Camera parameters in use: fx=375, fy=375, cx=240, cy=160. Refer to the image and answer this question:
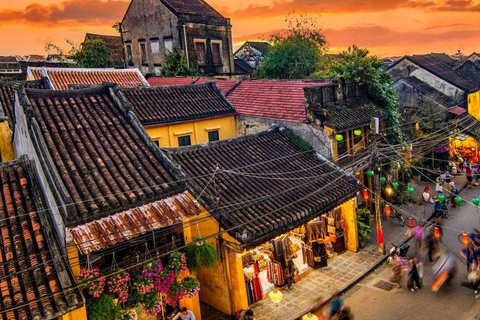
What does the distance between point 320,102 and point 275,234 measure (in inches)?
337

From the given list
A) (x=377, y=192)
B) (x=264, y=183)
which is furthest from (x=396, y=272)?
(x=264, y=183)

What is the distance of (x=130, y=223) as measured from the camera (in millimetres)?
9055

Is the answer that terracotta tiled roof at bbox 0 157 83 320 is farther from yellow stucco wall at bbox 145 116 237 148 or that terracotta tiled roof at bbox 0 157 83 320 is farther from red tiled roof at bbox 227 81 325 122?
red tiled roof at bbox 227 81 325 122

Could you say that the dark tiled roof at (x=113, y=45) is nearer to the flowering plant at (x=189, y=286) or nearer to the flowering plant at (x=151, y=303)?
the flowering plant at (x=189, y=286)

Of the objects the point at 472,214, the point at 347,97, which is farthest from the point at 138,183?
the point at 472,214

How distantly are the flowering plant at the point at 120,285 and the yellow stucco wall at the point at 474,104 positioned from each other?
112 feet

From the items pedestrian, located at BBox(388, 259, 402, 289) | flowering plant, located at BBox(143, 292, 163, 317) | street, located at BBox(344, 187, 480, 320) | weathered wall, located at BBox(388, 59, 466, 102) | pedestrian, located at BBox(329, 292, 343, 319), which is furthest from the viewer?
weathered wall, located at BBox(388, 59, 466, 102)

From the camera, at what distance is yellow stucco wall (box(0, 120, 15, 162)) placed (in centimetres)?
1440

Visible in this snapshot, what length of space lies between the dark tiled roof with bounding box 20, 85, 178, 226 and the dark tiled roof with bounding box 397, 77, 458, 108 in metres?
26.2

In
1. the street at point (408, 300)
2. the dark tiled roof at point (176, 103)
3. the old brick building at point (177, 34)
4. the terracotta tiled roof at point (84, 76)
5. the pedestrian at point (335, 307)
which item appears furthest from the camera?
the old brick building at point (177, 34)

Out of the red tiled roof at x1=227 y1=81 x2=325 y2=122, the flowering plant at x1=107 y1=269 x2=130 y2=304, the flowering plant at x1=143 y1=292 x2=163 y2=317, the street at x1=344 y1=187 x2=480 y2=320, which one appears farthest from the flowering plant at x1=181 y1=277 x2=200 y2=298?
the red tiled roof at x1=227 y1=81 x2=325 y2=122

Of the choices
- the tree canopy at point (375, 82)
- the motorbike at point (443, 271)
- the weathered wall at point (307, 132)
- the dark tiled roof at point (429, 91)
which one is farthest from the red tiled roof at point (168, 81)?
the motorbike at point (443, 271)

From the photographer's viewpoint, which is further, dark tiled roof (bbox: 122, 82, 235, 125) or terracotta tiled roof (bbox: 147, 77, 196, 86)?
terracotta tiled roof (bbox: 147, 77, 196, 86)

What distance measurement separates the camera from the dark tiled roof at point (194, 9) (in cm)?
3266
